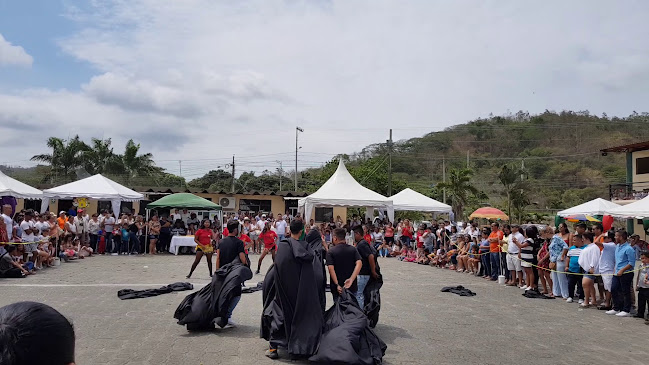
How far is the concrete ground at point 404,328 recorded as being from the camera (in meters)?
7.05

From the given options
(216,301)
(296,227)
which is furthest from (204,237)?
(296,227)

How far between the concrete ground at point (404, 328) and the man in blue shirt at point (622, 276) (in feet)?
1.69

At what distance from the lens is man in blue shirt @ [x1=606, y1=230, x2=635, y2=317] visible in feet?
34.8

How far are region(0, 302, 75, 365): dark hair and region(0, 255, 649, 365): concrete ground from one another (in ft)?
17.1

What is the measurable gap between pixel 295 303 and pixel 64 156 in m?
45.6

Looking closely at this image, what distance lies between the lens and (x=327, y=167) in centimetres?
5803

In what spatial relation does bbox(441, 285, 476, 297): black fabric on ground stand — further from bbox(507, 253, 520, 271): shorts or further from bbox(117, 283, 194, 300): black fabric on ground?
bbox(117, 283, 194, 300): black fabric on ground

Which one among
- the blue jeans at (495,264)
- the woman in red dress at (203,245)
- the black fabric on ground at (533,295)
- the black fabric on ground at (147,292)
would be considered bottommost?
the black fabric on ground at (533,295)

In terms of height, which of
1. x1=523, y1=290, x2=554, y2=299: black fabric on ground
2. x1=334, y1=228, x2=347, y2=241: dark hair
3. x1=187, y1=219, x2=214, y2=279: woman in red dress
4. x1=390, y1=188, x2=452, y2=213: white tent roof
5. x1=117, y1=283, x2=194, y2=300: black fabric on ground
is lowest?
x1=523, y1=290, x2=554, y2=299: black fabric on ground

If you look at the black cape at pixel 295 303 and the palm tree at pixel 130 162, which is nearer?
the black cape at pixel 295 303

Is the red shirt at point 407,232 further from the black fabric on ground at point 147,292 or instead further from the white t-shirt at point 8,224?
the white t-shirt at point 8,224

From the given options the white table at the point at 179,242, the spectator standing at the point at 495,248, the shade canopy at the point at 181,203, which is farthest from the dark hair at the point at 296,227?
the shade canopy at the point at 181,203

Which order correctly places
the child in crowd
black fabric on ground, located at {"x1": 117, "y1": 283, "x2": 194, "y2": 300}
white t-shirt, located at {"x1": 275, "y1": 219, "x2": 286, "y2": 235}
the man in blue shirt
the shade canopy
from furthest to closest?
white t-shirt, located at {"x1": 275, "y1": 219, "x2": 286, "y2": 235}
the shade canopy
the child in crowd
black fabric on ground, located at {"x1": 117, "y1": 283, "x2": 194, "y2": 300}
the man in blue shirt

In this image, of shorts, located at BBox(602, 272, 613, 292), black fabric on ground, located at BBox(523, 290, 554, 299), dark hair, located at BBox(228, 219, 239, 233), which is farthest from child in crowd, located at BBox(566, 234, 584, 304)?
dark hair, located at BBox(228, 219, 239, 233)
